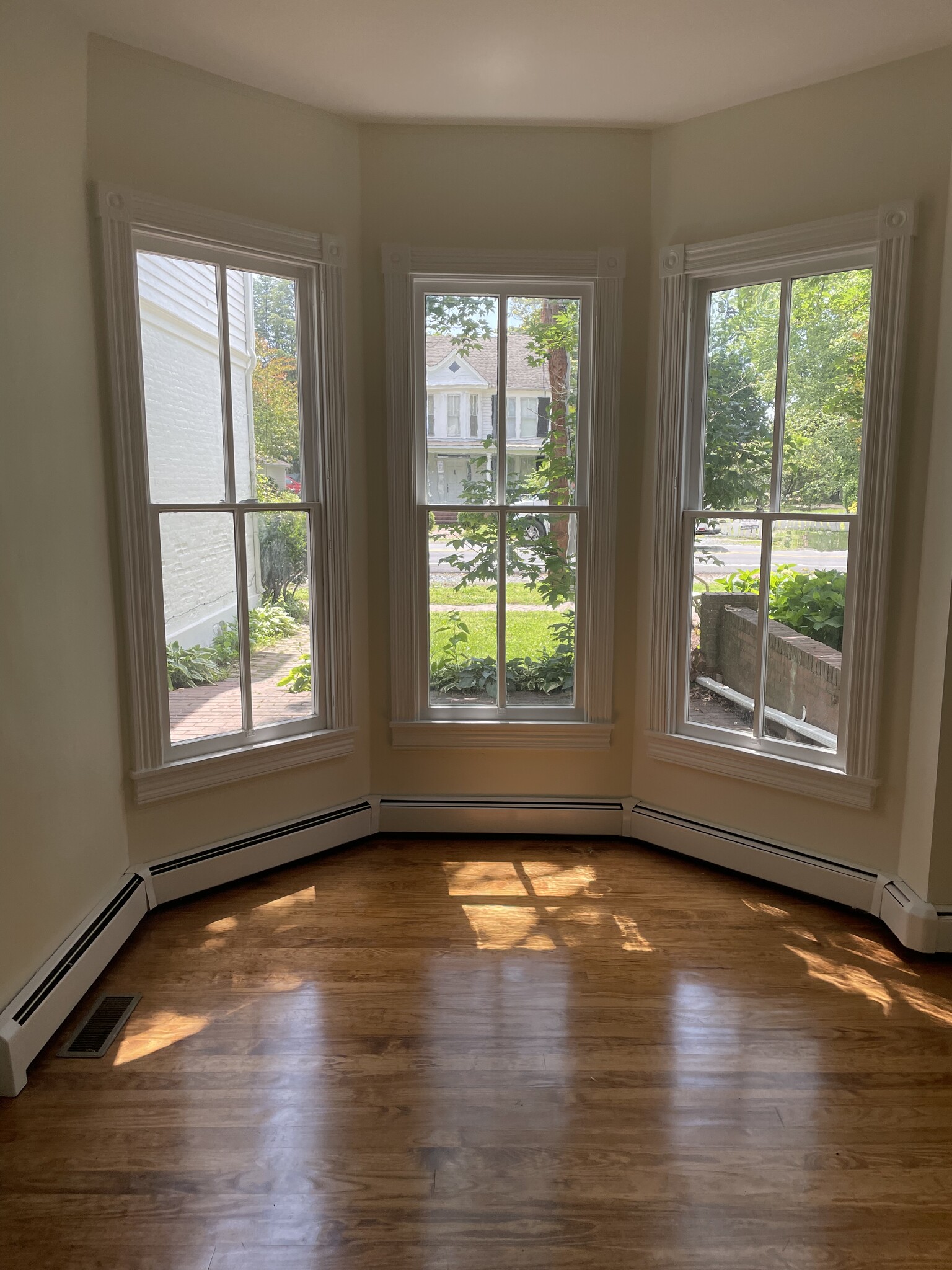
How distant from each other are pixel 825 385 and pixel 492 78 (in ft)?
5.06

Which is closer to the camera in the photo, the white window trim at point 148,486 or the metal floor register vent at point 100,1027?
the metal floor register vent at point 100,1027

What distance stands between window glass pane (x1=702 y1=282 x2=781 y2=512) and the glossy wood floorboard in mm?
1558

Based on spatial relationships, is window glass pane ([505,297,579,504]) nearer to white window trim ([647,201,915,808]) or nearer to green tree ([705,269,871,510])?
white window trim ([647,201,915,808])

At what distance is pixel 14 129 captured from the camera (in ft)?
7.50

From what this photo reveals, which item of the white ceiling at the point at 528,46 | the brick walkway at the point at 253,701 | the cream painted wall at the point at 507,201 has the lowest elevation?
the brick walkway at the point at 253,701

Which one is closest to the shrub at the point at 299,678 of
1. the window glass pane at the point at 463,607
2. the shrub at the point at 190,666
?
the shrub at the point at 190,666

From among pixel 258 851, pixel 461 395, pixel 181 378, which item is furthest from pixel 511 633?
pixel 181 378

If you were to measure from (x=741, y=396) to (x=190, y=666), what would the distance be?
7.48 feet

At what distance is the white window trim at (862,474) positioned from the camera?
279cm

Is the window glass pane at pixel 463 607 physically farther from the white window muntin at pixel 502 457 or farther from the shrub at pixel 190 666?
the shrub at pixel 190 666

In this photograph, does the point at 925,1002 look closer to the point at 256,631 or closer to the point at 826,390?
the point at 826,390

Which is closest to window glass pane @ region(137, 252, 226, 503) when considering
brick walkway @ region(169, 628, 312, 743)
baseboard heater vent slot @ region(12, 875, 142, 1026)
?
brick walkway @ region(169, 628, 312, 743)

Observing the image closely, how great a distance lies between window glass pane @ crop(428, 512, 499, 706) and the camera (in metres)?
3.55

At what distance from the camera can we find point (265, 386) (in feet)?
10.5
